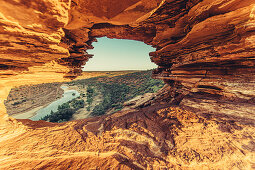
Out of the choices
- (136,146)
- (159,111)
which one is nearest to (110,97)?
(159,111)

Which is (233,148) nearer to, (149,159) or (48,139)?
(149,159)

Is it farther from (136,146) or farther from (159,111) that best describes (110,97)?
(136,146)

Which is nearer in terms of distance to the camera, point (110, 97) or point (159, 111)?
point (159, 111)

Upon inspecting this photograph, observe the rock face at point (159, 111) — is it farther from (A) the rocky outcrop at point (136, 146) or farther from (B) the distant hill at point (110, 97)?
(B) the distant hill at point (110, 97)

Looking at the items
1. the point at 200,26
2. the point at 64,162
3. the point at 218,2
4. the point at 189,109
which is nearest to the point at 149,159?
the point at 64,162

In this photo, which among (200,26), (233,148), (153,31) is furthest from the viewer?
(153,31)

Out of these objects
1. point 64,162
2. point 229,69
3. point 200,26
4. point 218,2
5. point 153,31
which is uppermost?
point 153,31

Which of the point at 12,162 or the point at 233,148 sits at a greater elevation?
the point at 12,162

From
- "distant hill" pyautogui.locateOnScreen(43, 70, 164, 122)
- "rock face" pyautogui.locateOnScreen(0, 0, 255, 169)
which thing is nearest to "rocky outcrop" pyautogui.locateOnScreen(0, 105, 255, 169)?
"rock face" pyautogui.locateOnScreen(0, 0, 255, 169)
